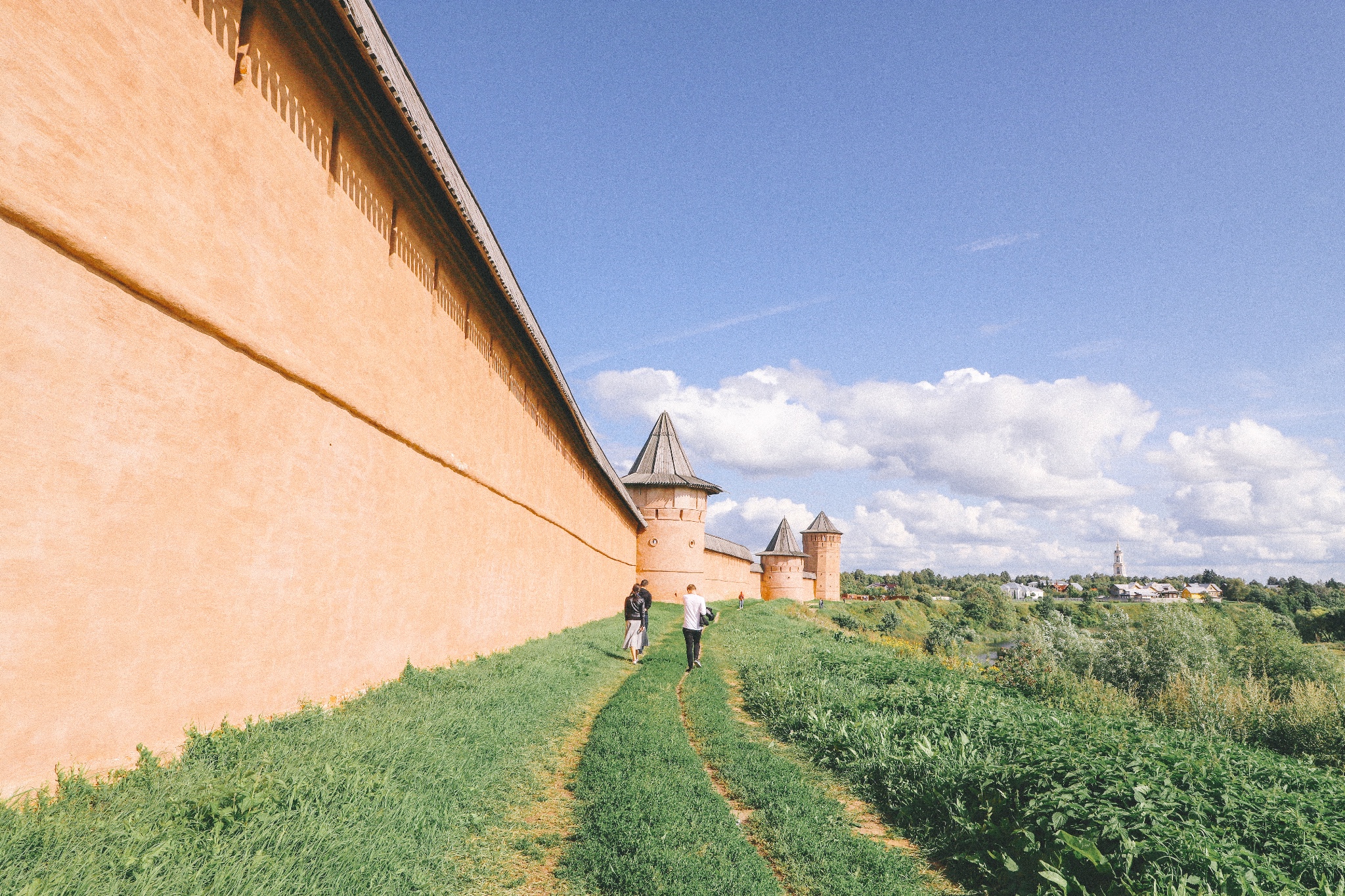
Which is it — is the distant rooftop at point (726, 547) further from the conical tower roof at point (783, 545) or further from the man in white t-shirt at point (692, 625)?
the man in white t-shirt at point (692, 625)

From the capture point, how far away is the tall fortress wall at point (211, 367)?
249cm

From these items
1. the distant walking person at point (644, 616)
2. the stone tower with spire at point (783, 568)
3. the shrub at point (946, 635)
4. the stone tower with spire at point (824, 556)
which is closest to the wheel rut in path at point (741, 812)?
the distant walking person at point (644, 616)

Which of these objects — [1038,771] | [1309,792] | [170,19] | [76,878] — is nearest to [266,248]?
[170,19]

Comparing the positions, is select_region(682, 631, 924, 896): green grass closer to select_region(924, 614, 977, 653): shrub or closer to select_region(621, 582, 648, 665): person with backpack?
select_region(621, 582, 648, 665): person with backpack

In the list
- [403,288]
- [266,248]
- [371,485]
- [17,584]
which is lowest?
[17,584]

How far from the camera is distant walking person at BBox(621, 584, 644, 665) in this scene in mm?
9953

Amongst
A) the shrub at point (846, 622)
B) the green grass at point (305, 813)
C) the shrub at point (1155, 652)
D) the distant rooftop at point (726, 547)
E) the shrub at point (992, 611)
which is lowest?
the shrub at point (992, 611)

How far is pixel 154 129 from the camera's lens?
3.02m

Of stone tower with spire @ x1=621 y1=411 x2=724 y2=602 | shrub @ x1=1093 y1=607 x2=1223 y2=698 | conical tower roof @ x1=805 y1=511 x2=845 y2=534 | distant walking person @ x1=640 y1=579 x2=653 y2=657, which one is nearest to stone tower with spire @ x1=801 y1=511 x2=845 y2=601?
conical tower roof @ x1=805 y1=511 x2=845 y2=534

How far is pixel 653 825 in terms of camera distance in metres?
3.61

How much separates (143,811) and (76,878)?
60 centimetres

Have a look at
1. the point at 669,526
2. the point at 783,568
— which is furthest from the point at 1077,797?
the point at 783,568

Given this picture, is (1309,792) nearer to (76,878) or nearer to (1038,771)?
(1038,771)

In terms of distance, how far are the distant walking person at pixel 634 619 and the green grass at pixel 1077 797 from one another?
3.90m
